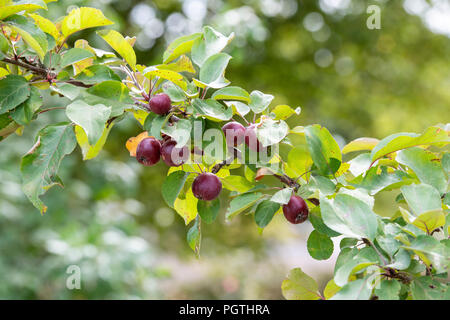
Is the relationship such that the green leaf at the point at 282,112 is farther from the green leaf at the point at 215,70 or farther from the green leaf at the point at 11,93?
the green leaf at the point at 11,93

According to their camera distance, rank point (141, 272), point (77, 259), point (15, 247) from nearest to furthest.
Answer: point (77, 259) < point (141, 272) < point (15, 247)

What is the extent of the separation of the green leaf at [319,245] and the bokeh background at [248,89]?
1.71 meters

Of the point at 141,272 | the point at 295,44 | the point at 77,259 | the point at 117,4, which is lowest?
the point at 141,272

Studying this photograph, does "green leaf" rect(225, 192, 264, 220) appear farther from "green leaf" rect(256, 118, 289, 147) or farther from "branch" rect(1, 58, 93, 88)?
"branch" rect(1, 58, 93, 88)

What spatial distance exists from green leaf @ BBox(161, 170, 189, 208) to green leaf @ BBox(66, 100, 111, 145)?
0.14 m

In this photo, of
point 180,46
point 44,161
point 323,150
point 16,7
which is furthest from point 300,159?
point 16,7

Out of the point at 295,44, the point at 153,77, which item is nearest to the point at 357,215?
the point at 153,77

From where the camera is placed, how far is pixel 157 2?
12.1 feet

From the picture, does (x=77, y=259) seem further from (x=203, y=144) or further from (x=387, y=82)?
(x=387, y=82)

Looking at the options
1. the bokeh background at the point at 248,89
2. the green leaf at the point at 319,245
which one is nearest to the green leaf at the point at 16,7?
the green leaf at the point at 319,245

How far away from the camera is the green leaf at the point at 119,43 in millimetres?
665

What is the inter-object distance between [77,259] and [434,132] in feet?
6.14

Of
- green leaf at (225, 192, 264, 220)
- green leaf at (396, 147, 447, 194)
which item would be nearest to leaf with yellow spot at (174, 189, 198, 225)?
green leaf at (225, 192, 264, 220)

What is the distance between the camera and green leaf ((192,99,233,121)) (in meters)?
0.59
